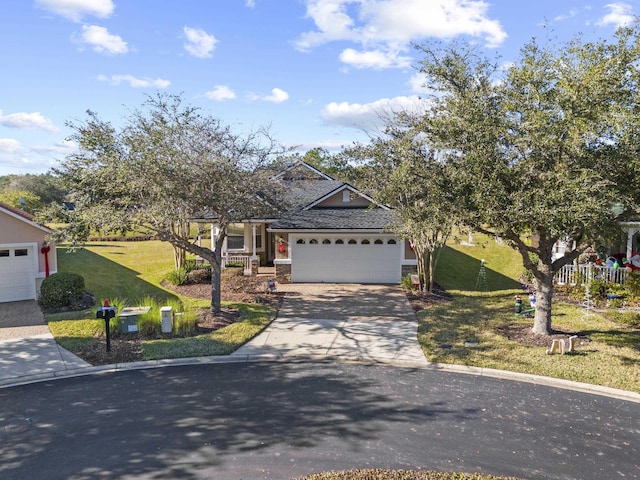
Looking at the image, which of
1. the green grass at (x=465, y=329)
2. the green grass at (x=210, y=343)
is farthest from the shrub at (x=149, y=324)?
the green grass at (x=465, y=329)

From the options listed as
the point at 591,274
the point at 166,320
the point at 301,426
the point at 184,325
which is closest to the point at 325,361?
the point at 301,426

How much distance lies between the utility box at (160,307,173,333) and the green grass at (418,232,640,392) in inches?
272

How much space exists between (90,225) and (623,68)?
47.6ft

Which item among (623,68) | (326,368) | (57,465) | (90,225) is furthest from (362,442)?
(90,225)

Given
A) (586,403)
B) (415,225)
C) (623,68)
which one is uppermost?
(623,68)

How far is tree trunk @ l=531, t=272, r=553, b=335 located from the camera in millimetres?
12148

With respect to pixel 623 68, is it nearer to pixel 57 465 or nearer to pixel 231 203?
pixel 231 203

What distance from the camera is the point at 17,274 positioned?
16.2 metres

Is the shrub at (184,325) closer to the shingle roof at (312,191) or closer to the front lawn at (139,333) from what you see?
the front lawn at (139,333)

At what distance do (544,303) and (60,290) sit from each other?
15221 millimetres

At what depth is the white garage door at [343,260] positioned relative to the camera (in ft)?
66.0

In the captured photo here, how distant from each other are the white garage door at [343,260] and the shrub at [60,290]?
861 cm

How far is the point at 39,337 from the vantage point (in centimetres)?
1213

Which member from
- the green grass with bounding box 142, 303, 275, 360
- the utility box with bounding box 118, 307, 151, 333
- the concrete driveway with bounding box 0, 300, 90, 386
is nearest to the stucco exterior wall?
the concrete driveway with bounding box 0, 300, 90, 386
